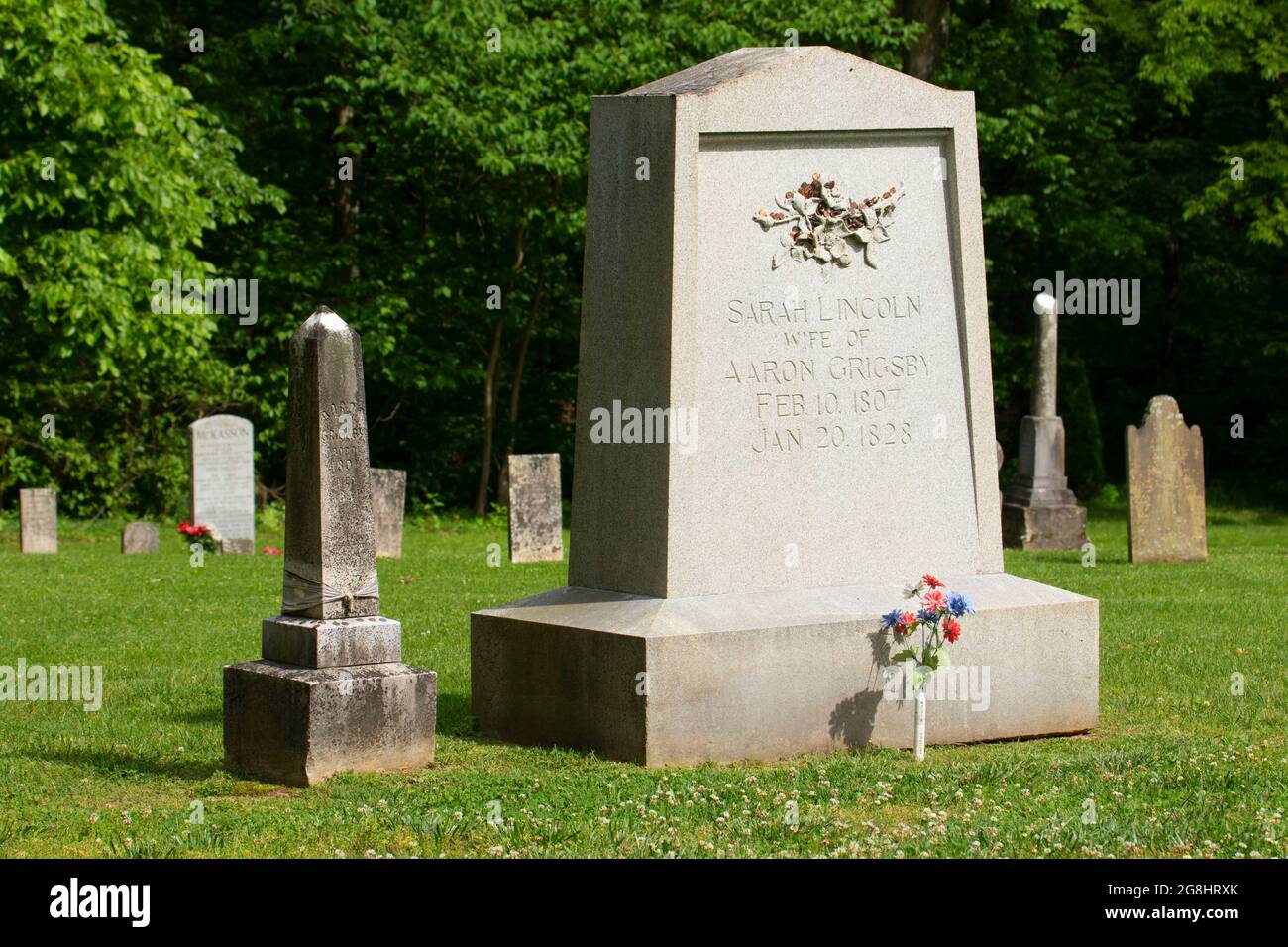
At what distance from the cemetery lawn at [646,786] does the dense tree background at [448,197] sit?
10257mm

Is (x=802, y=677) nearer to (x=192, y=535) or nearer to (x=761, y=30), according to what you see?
(x=192, y=535)

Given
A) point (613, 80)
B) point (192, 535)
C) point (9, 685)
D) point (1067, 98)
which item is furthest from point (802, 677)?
point (1067, 98)

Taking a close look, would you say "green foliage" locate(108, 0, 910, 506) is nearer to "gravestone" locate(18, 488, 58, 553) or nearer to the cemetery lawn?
"gravestone" locate(18, 488, 58, 553)

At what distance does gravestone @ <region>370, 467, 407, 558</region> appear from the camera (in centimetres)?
1930

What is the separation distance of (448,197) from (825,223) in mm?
20206

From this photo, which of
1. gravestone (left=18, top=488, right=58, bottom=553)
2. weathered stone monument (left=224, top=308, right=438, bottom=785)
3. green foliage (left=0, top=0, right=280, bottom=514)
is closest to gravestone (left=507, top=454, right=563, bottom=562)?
green foliage (left=0, top=0, right=280, bottom=514)

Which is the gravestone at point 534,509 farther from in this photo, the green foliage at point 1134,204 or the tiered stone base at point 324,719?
the green foliage at point 1134,204

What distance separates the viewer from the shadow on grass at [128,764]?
25.1 ft

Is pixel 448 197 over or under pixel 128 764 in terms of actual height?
over

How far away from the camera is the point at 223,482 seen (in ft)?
67.8

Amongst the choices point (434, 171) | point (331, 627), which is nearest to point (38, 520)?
point (434, 171)

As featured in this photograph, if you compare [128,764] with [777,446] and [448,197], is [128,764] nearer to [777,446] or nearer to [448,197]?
[777,446]

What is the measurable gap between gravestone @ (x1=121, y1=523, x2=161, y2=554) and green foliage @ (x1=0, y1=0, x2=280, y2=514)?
2.11 metres

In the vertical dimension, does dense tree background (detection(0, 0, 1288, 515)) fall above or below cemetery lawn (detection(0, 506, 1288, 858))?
above
